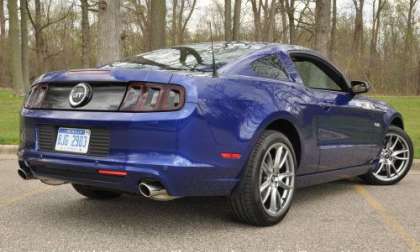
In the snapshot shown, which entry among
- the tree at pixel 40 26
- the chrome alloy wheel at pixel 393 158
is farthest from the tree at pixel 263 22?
the chrome alloy wheel at pixel 393 158

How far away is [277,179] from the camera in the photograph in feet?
14.2

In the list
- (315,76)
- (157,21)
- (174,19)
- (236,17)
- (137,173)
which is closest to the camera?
(137,173)

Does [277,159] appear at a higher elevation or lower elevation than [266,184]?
higher

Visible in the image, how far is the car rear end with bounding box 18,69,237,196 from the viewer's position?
3555 millimetres

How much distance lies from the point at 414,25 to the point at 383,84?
7.81 metres

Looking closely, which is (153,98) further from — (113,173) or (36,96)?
(36,96)

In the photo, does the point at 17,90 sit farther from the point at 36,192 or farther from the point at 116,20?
the point at 36,192

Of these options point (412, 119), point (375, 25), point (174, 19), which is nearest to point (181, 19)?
point (174, 19)

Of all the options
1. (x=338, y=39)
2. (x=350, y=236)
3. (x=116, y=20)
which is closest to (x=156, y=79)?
(x=350, y=236)

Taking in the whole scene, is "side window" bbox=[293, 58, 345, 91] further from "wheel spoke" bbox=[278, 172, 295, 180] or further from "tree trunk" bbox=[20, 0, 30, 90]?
"tree trunk" bbox=[20, 0, 30, 90]

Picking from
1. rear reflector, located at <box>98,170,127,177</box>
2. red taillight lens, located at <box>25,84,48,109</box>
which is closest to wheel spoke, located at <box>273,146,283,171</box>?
rear reflector, located at <box>98,170,127,177</box>

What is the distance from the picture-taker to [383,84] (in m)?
39.0

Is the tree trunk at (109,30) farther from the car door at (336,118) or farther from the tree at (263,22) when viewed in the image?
the tree at (263,22)

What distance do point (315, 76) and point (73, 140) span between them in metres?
2.56
